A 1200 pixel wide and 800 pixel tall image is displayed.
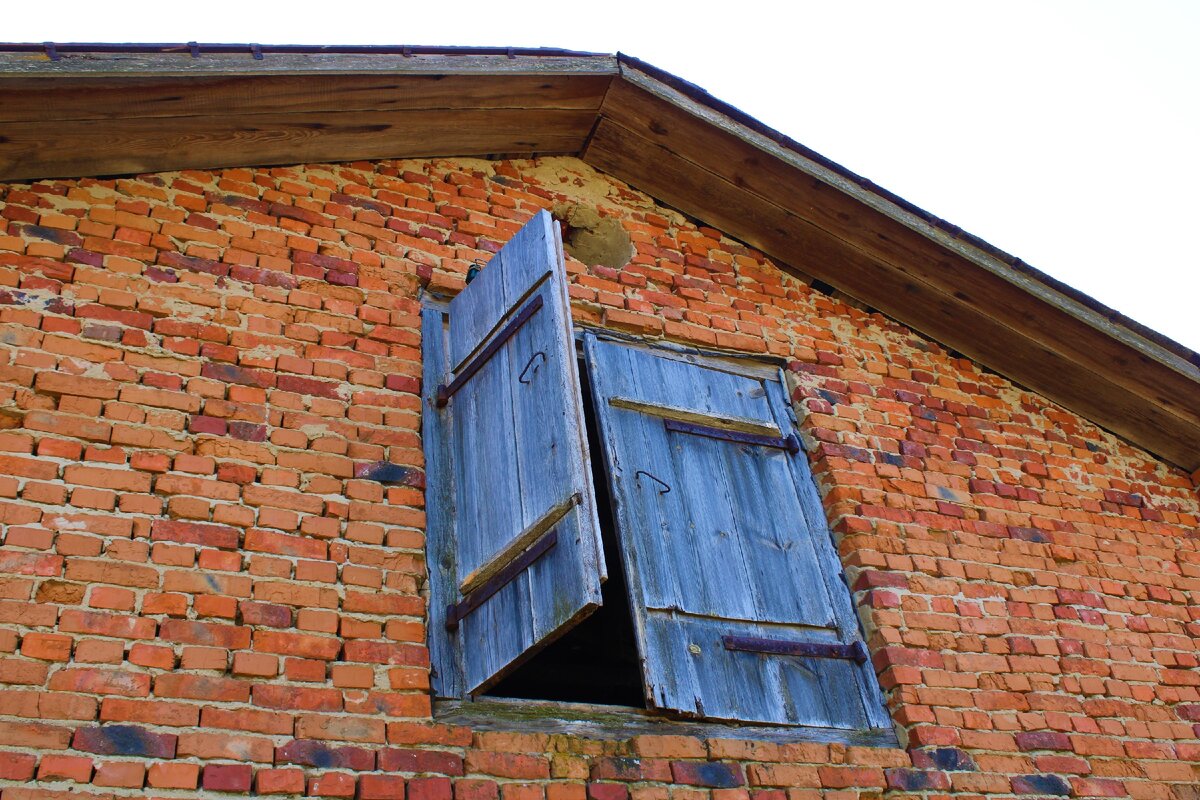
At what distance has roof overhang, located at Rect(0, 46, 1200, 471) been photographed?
13.8 ft

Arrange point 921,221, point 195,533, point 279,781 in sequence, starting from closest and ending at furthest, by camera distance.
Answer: point 279,781, point 195,533, point 921,221

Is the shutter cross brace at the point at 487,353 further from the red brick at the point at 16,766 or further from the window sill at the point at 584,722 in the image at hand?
the red brick at the point at 16,766

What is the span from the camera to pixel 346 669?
343 cm

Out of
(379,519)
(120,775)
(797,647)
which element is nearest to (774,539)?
(797,647)

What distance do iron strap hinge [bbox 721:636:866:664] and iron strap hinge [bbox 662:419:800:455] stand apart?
38.7 inches

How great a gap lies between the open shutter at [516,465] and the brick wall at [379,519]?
0.20 meters

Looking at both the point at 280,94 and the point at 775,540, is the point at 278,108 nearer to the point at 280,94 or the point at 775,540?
the point at 280,94

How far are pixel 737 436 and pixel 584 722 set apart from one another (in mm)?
1599

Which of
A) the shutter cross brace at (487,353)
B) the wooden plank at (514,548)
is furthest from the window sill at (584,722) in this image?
the shutter cross brace at (487,353)

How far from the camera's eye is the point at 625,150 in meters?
5.60

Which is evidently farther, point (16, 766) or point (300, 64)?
point (300, 64)

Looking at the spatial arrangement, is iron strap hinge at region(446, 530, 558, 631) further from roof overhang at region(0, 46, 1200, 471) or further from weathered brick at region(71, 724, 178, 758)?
roof overhang at region(0, 46, 1200, 471)

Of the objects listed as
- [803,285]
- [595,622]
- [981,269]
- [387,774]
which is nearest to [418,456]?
[387,774]

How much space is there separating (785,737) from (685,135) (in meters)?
3.01
